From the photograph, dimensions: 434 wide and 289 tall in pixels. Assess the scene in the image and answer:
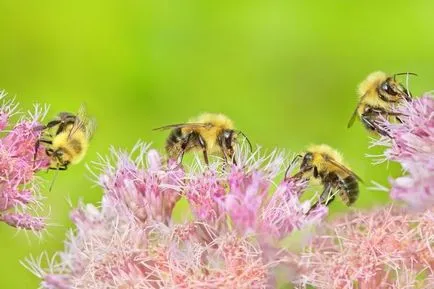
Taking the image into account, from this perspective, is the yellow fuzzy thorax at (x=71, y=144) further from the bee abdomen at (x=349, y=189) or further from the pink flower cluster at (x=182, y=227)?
the bee abdomen at (x=349, y=189)

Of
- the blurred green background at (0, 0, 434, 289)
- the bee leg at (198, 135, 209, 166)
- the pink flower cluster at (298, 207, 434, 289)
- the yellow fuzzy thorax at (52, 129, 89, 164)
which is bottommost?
the pink flower cluster at (298, 207, 434, 289)

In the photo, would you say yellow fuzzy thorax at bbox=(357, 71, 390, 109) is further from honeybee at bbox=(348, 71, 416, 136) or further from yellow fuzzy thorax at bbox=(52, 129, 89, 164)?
yellow fuzzy thorax at bbox=(52, 129, 89, 164)

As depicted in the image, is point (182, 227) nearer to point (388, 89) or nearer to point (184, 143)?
point (184, 143)

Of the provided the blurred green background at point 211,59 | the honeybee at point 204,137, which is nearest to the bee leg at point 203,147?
the honeybee at point 204,137

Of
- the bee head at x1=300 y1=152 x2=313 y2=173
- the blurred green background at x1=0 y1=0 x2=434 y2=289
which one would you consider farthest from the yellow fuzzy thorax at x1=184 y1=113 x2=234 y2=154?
the blurred green background at x1=0 y1=0 x2=434 y2=289

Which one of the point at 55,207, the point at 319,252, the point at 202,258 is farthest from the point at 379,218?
the point at 55,207

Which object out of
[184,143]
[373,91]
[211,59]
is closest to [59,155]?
[184,143]

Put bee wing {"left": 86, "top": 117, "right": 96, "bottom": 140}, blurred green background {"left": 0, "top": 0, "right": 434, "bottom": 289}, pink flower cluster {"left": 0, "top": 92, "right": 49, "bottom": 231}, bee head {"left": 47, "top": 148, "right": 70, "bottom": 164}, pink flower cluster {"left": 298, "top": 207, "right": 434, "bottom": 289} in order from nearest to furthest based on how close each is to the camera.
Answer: pink flower cluster {"left": 298, "top": 207, "right": 434, "bottom": 289} → pink flower cluster {"left": 0, "top": 92, "right": 49, "bottom": 231} → bee head {"left": 47, "top": 148, "right": 70, "bottom": 164} → bee wing {"left": 86, "top": 117, "right": 96, "bottom": 140} → blurred green background {"left": 0, "top": 0, "right": 434, "bottom": 289}
